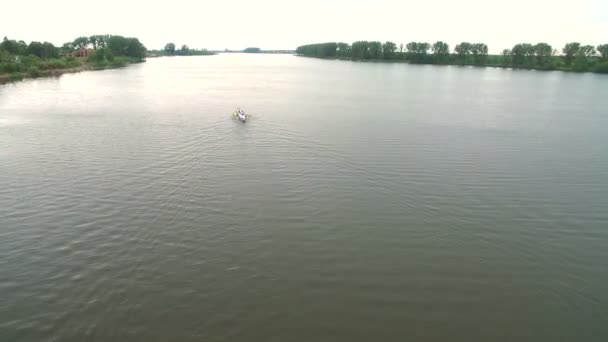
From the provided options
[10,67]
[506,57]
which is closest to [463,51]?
[506,57]

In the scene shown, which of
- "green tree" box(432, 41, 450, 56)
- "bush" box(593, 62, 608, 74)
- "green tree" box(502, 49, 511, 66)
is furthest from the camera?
"green tree" box(432, 41, 450, 56)

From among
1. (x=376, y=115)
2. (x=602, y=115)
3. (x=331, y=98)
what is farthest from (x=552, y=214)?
(x=331, y=98)

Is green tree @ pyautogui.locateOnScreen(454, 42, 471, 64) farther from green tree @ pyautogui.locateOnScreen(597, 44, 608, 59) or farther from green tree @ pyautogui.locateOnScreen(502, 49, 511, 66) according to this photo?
green tree @ pyautogui.locateOnScreen(597, 44, 608, 59)

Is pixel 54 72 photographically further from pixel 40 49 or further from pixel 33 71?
pixel 40 49

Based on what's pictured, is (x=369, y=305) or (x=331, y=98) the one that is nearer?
(x=369, y=305)

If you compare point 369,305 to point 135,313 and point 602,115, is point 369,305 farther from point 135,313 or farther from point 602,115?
point 602,115

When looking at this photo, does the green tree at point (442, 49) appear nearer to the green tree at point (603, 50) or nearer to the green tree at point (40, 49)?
the green tree at point (603, 50)

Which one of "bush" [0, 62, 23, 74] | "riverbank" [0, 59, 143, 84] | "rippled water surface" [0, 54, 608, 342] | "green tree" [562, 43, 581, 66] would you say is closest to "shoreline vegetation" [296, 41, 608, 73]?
"green tree" [562, 43, 581, 66]
